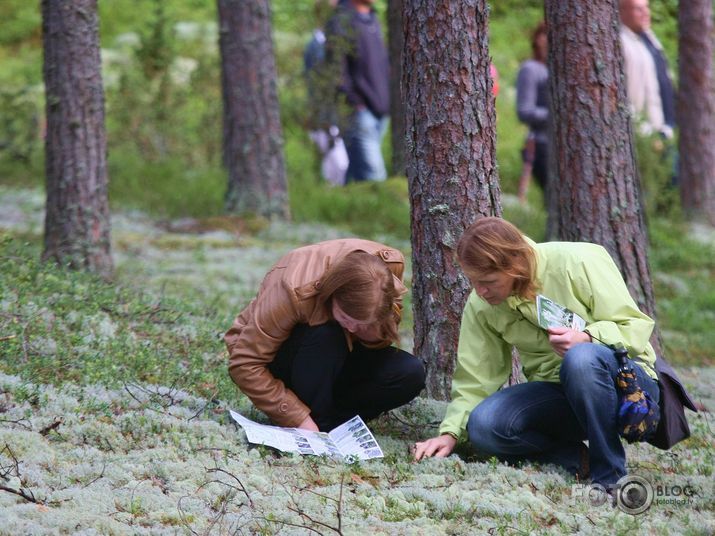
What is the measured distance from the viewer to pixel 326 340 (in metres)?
4.38

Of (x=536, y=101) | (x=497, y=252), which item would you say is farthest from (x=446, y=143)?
(x=536, y=101)

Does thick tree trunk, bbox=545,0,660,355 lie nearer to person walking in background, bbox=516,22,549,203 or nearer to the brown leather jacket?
the brown leather jacket

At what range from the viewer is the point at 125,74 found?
13812 millimetres

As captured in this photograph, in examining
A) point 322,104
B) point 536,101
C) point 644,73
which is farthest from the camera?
point 322,104

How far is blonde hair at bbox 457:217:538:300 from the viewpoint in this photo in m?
3.93

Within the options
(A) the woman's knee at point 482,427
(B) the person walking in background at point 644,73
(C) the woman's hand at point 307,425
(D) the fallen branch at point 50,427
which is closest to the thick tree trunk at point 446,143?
(A) the woman's knee at point 482,427

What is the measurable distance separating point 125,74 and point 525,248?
35.9ft

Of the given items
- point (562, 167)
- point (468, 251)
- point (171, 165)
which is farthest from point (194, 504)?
point (171, 165)

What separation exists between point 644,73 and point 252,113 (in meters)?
4.57

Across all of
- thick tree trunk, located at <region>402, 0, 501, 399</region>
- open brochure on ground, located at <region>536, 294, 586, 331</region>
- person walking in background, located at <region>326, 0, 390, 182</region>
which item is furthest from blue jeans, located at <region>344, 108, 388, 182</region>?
open brochure on ground, located at <region>536, 294, 586, 331</region>

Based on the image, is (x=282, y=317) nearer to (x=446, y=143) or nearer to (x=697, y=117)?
(x=446, y=143)

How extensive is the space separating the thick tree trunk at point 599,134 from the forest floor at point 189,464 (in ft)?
3.51

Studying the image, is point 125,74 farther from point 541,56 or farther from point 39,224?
point 541,56

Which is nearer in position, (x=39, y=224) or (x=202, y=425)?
(x=202, y=425)
